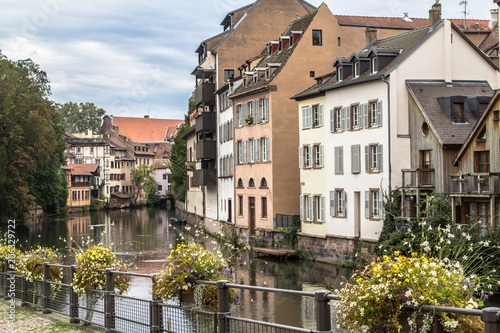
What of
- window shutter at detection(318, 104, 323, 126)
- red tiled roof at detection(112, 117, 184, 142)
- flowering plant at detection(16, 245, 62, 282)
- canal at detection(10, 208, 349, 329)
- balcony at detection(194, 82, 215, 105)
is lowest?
canal at detection(10, 208, 349, 329)

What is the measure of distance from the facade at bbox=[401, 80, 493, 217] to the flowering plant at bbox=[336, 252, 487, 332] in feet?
78.9

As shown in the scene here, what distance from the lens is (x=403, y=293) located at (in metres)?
8.22

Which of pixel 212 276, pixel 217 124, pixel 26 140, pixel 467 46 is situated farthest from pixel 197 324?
pixel 26 140

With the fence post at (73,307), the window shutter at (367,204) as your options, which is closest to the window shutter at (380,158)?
the window shutter at (367,204)

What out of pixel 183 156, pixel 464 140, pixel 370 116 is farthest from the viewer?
pixel 183 156

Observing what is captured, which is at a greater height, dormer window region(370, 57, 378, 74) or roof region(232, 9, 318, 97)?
roof region(232, 9, 318, 97)

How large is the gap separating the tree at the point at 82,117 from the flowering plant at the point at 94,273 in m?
135

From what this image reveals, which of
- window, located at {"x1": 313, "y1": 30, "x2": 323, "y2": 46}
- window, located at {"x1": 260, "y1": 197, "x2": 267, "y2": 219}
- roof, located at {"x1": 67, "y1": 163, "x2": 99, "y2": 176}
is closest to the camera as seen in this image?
window, located at {"x1": 313, "y1": 30, "x2": 323, "y2": 46}

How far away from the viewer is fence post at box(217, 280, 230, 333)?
10.0m

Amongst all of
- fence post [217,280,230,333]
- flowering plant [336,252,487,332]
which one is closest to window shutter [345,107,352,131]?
fence post [217,280,230,333]

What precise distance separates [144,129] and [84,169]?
46.1 meters

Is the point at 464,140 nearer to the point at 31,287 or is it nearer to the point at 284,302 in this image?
the point at 284,302

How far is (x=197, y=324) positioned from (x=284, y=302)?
15.1 m

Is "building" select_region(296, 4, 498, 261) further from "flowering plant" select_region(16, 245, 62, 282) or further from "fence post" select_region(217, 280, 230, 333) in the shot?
"fence post" select_region(217, 280, 230, 333)
